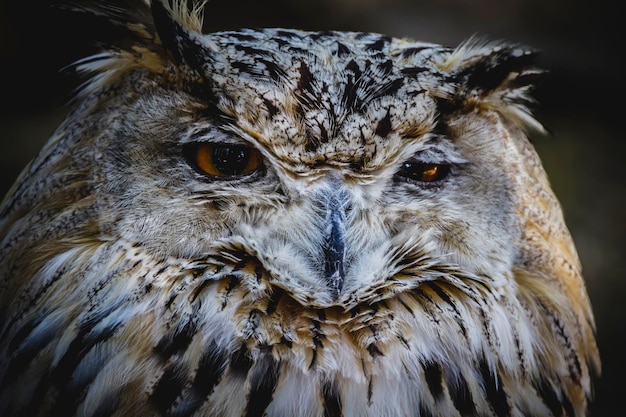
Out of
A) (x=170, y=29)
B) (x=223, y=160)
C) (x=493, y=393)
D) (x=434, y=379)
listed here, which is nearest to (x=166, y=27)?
(x=170, y=29)

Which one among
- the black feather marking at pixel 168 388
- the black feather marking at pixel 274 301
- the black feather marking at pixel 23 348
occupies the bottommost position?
the black feather marking at pixel 23 348

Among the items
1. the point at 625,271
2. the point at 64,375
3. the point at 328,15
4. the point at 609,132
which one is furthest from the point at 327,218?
the point at 609,132

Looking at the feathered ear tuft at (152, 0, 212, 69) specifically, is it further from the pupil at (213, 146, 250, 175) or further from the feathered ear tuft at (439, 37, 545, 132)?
the feathered ear tuft at (439, 37, 545, 132)

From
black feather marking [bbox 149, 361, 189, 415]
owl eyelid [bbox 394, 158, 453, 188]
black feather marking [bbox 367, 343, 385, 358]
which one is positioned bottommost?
black feather marking [bbox 149, 361, 189, 415]

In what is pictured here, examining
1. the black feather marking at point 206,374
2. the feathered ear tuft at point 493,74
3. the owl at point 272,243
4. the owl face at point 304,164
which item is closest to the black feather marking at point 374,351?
the owl at point 272,243

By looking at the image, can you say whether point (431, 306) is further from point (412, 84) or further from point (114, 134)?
point (114, 134)

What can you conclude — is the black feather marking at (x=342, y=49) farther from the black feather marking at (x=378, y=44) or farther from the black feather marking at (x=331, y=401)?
the black feather marking at (x=331, y=401)

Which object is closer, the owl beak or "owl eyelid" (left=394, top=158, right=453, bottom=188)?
the owl beak

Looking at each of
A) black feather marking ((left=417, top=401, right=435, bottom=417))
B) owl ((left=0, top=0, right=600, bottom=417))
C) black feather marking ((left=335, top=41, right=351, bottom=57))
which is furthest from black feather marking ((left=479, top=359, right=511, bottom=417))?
black feather marking ((left=335, top=41, right=351, bottom=57))
